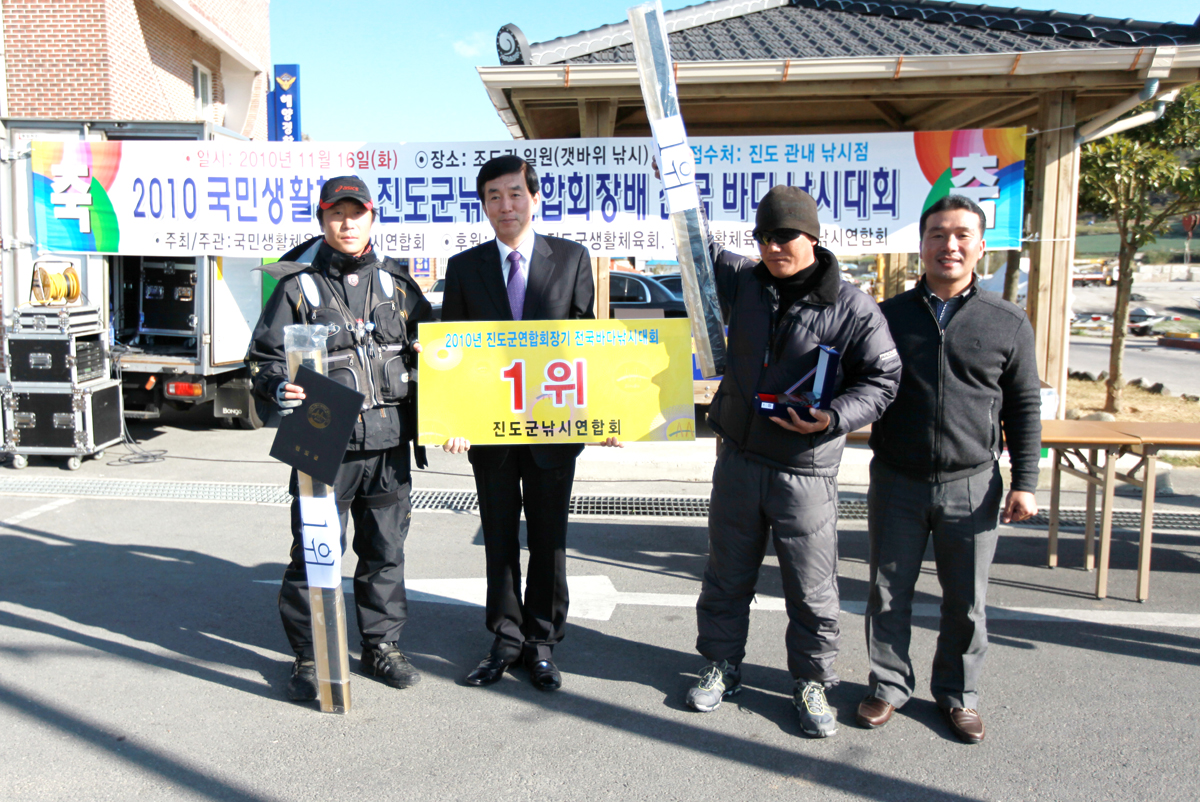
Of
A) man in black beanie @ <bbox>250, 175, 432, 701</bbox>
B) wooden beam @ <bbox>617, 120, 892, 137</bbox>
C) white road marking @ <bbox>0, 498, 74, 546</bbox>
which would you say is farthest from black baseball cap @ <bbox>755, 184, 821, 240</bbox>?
wooden beam @ <bbox>617, 120, 892, 137</bbox>

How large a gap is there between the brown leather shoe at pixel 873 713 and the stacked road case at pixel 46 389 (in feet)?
21.7

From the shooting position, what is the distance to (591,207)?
6.21 metres

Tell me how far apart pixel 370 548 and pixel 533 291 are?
47.4 inches

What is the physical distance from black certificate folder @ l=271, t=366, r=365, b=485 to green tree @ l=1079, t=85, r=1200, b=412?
9.98m

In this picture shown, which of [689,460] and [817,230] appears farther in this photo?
[689,460]

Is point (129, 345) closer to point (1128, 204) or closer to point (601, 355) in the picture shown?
point (601, 355)

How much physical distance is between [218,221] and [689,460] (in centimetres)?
424

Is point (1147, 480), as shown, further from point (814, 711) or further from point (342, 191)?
point (342, 191)

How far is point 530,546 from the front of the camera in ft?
11.0

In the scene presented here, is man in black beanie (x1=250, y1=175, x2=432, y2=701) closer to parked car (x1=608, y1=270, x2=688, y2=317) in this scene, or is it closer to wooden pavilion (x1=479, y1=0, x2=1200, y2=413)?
wooden pavilion (x1=479, y1=0, x2=1200, y2=413)

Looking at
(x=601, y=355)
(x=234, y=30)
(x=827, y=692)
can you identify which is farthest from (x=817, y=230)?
(x=234, y=30)

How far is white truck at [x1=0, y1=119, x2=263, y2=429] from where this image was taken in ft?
23.3

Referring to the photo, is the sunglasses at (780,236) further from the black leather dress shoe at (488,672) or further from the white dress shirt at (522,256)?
the black leather dress shoe at (488,672)

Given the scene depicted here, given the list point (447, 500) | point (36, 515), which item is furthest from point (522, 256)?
point (36, 515)
